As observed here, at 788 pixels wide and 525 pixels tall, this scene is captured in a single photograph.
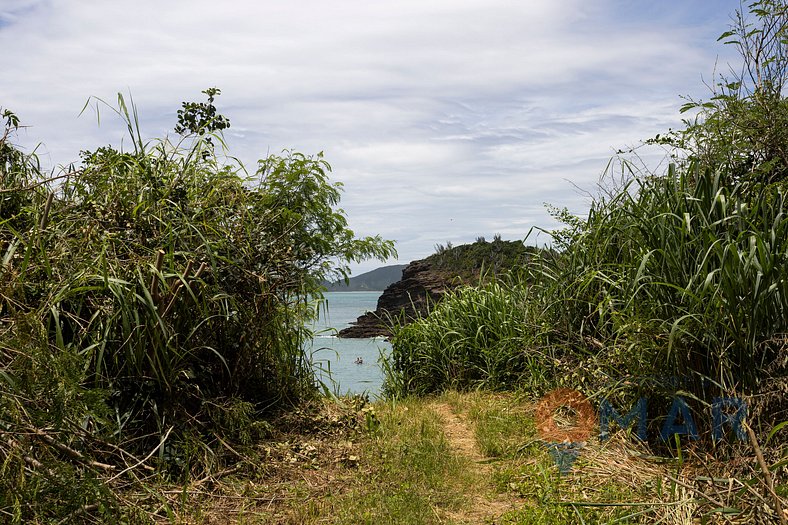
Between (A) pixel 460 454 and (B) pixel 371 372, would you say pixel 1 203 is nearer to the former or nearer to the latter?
(A) pixel 460 454

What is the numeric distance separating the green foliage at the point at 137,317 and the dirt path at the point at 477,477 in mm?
1206

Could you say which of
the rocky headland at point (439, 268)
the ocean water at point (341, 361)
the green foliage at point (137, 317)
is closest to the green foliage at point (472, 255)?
the rocky headland at point (439, 268)

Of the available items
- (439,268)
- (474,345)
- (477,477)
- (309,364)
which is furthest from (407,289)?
(477,477)

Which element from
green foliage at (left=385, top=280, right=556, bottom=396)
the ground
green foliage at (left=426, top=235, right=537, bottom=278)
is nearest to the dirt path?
the ground

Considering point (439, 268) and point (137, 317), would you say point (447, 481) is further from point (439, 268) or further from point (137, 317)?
point (439, 268)

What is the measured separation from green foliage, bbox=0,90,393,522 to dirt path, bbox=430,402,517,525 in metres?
1.21

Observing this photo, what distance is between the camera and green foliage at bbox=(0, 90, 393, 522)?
282cm

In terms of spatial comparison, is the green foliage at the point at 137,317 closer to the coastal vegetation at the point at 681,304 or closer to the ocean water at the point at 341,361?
the ocean water at the point at 341,361

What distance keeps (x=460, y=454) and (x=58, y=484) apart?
2.64 metres

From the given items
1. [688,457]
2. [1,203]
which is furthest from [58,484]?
[688,457]

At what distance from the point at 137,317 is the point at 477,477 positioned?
7.34 feet

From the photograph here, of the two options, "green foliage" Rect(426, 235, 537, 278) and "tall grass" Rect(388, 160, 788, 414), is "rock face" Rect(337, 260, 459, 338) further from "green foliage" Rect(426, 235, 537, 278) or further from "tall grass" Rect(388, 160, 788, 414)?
"tall grass" Rect(388, 160, 788, 414)

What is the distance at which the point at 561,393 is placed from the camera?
16.9 ft

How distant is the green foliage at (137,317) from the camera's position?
2816mm
